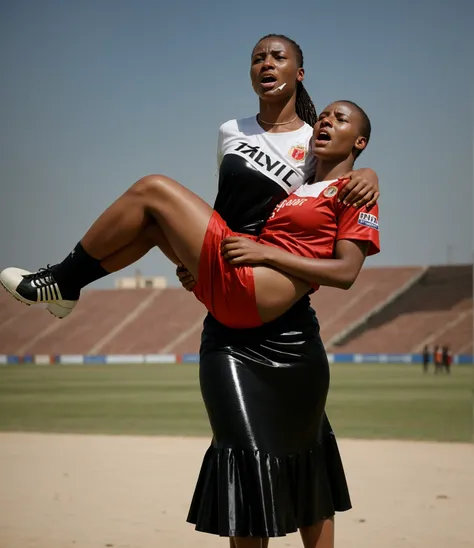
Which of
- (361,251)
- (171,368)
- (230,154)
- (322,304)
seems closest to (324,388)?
(361,251)

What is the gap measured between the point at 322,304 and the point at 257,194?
149ft

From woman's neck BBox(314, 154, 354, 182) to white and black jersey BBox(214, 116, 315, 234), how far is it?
→ 11cm

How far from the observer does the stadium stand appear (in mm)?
43781

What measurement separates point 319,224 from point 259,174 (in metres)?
0.34

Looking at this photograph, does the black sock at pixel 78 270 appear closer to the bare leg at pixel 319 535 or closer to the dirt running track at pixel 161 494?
the bare leg at pixel 319 535

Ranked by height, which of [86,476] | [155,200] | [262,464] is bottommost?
[86,476]

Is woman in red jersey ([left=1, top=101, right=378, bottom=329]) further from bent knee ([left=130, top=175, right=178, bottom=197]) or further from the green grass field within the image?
the green grass field

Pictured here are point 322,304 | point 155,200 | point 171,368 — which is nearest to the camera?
point 155,200

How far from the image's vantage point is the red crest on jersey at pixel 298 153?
3754mm

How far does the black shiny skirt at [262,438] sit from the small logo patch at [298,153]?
0.72m

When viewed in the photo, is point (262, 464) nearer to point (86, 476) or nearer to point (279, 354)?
point (279, 354)

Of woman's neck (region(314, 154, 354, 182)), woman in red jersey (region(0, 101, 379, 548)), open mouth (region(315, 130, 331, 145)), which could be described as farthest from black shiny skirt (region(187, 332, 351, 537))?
open mouth (region(315, 130, 331, 145))

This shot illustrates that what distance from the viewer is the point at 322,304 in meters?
48.9

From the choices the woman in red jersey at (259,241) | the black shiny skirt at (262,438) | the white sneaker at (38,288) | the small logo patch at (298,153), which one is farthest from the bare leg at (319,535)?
the small logo patch at (298,153)
